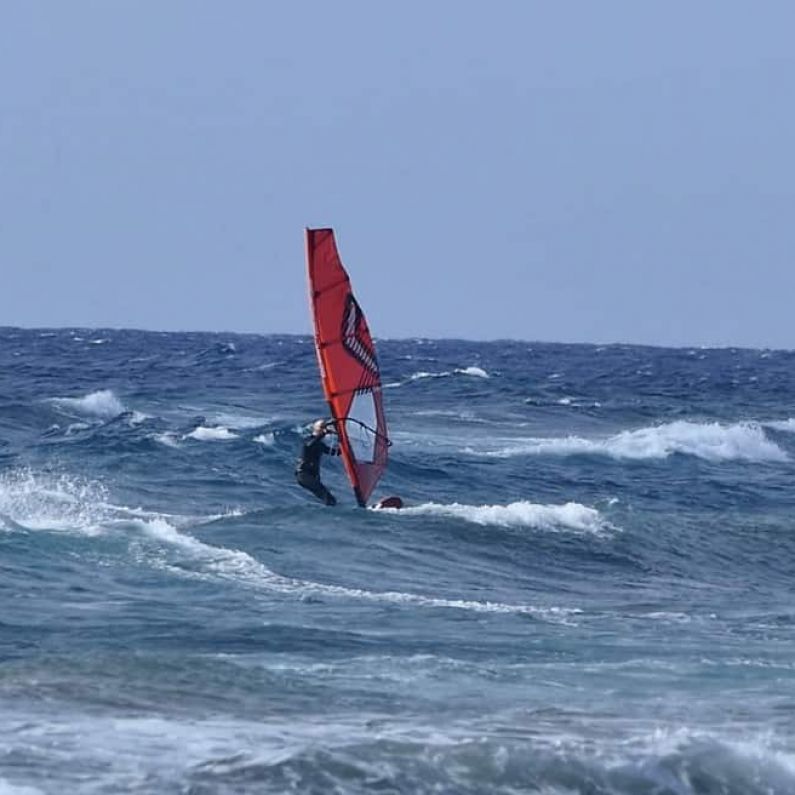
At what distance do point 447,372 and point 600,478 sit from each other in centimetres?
3105

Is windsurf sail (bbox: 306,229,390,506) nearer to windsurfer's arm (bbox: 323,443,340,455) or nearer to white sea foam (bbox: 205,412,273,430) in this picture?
windsurfer's arm (bbox: 323,443,340,455)

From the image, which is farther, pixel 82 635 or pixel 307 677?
pixel 82 635

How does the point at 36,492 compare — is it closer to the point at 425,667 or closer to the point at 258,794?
the point at 425,667

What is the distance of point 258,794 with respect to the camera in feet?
29.7

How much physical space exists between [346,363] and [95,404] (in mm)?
20718

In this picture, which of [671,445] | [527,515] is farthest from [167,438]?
[527,515]

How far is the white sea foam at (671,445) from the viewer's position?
119 feet

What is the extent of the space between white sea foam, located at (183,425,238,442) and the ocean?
0.72 feet

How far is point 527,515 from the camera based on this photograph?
905 inches

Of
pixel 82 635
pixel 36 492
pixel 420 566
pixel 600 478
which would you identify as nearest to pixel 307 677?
pixel 82 635

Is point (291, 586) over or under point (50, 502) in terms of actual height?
under

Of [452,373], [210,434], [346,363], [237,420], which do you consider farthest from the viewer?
[452,373]


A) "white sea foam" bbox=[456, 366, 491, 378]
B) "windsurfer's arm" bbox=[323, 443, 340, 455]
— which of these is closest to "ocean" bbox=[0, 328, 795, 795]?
"windsurfer's arm" bbox=[323, 443, 340, 455]

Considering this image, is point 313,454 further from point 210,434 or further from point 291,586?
point 210,434
